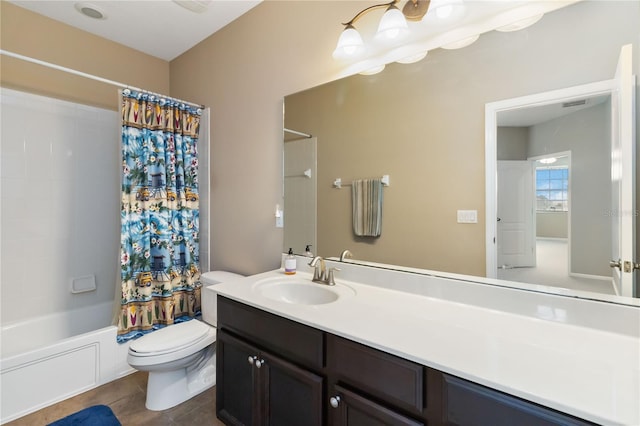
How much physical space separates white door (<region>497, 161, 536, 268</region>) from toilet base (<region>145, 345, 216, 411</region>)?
6.32 feet

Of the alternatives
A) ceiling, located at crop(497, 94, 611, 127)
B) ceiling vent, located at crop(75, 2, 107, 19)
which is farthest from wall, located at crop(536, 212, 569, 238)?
ceiling vent, located at crop(75, 2, 107, 19)

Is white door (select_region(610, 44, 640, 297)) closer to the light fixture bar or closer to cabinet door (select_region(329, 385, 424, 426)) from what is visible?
cabinet door (select_region(329, 385, 424, 426))

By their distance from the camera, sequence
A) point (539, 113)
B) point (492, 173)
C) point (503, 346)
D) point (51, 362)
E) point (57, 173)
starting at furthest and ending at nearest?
point (57, 173)
point (51, 362)
point (492, 173)
point (539, 113)
point (503, 346)

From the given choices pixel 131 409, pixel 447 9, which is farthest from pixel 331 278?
pixel 131 409

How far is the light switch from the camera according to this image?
1.27m

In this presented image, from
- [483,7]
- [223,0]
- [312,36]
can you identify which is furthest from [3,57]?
[483,7]

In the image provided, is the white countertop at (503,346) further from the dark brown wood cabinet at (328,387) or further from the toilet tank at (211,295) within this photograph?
the toilet tank at (211,295)

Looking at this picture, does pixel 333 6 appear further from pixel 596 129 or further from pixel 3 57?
pixel 3 57

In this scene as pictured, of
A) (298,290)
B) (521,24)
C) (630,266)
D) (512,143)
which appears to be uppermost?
(521,24)

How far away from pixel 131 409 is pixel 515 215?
2322 millimetres

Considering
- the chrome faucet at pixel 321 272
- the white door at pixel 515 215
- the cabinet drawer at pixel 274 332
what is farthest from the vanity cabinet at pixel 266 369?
the white door at pixel 515 215

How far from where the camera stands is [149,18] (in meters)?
2.30

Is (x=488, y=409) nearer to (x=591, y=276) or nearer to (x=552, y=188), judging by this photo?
(x=591, y=276)

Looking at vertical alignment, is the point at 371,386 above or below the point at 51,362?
above
